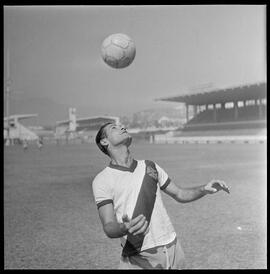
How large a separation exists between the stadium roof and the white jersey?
3930cm

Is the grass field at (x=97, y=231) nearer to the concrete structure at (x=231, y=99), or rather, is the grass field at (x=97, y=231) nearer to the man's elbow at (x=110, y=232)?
the man's elbow at (x=110, y=232)

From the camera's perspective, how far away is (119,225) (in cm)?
177

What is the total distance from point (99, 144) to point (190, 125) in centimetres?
5029

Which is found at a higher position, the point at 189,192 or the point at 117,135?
the point at 117,135

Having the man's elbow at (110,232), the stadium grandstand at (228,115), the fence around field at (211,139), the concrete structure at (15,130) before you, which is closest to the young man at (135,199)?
the man's elbow at (110,232)

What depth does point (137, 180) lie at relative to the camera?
209cm

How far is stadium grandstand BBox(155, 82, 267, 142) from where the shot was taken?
4084cm

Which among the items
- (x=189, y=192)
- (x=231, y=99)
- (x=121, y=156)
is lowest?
(x=189, y=192)

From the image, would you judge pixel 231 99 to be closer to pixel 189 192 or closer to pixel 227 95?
pixel 227 95

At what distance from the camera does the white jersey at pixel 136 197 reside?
80.4 inches

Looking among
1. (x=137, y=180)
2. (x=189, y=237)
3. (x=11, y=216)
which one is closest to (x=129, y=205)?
(x=137, y=180)

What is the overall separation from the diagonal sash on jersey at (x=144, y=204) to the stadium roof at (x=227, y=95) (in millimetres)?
39318

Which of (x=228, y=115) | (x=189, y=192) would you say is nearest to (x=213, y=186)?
(x=189, y=192)

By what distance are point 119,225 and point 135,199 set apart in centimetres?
32
